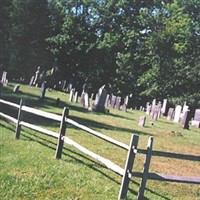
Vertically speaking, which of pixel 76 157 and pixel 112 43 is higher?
pixel 112 43

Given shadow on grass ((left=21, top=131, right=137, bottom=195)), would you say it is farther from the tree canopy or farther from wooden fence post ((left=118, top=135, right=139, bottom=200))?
the tree canopy

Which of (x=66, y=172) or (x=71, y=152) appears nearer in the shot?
(x=66, y=172)

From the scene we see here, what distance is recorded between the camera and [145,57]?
57188 mm

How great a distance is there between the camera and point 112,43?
58000 mm

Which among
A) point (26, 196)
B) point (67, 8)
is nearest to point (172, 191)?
point (26, 196)

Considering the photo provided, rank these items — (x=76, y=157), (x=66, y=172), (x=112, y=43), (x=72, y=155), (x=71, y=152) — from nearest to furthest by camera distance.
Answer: (x=66, y=172), (x=76, y=157), (x=72, y=155), (x=71, y=152), (x=112, y=43)

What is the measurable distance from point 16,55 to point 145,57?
652 inches

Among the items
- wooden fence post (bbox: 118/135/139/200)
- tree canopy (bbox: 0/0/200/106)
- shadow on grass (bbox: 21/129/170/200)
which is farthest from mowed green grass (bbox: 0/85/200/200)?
tree canopy (bbox: 0/0/200/106)

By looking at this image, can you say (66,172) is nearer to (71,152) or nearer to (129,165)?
(129,165)

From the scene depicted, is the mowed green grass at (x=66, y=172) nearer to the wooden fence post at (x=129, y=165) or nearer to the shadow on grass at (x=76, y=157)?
the shadow on grass at (x=76, y=157)

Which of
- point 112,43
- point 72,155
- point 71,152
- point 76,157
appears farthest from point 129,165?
point 112,43

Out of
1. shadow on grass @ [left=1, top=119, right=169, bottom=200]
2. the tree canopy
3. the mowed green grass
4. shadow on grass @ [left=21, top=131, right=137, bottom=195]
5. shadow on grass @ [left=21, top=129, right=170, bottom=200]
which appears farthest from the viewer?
the tree canopy

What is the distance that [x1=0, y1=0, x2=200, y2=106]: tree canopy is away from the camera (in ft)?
175

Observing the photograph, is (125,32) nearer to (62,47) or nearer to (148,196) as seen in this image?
(62,47)
